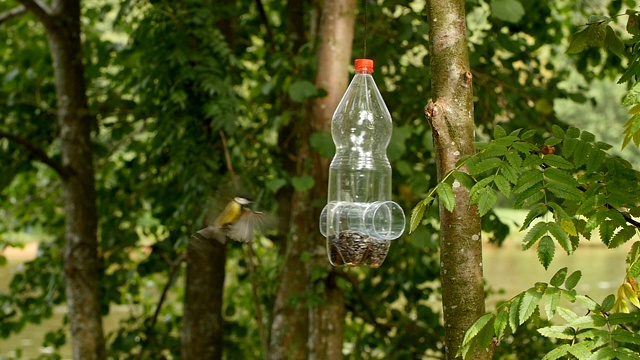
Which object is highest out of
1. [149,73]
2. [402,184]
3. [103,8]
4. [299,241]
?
[103,8]

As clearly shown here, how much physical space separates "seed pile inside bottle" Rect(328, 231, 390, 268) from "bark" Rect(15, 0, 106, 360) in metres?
2.50

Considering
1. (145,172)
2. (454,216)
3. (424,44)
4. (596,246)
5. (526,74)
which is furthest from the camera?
(596,246)

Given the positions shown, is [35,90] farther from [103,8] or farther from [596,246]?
[596,246]

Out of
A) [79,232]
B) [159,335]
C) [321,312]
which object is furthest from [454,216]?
[159,335]

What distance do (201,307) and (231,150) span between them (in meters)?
1.18

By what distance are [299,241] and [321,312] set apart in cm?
35

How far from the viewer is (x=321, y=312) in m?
3.61

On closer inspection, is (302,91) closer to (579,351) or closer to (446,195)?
(446,195)

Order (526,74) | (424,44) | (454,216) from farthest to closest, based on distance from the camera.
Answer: (526,74) < (424,44) < (454,216)

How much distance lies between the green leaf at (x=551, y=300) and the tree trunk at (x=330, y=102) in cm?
182

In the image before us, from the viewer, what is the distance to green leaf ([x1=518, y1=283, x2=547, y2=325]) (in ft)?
5.84

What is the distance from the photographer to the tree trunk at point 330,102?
3.57 m

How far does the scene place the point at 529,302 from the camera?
5.93 ft

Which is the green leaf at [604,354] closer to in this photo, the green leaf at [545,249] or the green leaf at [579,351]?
the green leaf at [579,351]
